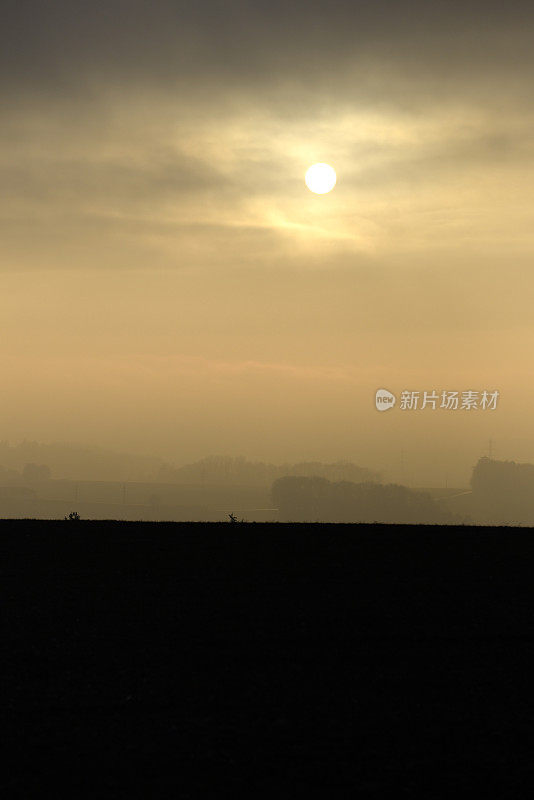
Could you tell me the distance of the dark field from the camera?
19.0 feet

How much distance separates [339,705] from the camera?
22.5ft

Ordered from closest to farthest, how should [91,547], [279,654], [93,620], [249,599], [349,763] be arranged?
[349,763] < [279,654] < [93,620] < [249,599] < [91,547]

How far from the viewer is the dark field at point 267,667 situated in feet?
19.0

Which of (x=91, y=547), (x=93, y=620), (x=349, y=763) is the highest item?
(x=91, y=547)

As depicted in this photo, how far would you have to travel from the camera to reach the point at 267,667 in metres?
7.73

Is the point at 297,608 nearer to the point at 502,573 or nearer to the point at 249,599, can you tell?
the point at 249,599

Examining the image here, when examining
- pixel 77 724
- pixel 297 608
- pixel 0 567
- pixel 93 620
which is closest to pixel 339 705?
pixel 77 724

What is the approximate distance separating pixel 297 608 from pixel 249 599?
2.04 feet

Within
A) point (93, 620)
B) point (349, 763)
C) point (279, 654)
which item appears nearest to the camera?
point (349, 763)

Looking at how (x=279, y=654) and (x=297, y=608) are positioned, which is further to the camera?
(x=297, y=608)

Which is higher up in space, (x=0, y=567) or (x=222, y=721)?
(x=0, y=567)

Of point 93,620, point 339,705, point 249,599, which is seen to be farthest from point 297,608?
point 339,705

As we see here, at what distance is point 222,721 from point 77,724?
41.0 inches

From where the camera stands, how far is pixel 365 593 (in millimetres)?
10227
